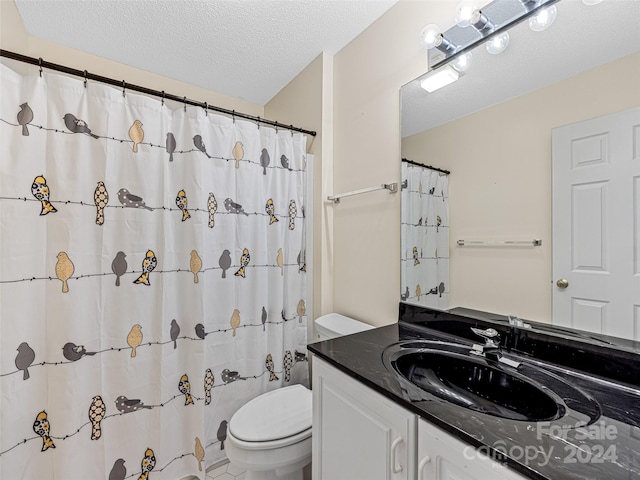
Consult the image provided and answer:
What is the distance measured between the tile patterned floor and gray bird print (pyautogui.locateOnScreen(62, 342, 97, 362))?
0.95 meters

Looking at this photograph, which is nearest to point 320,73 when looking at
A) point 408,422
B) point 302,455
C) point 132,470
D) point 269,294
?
point 269,294

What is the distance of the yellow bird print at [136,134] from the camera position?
1.39 m

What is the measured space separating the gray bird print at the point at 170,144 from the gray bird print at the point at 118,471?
58.3 inches

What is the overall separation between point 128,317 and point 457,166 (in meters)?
1.66

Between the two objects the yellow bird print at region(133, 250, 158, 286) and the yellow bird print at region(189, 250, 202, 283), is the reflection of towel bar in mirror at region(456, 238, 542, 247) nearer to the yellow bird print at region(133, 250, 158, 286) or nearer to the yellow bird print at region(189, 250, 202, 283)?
the yellow bird print at region(189, 250, 202, 283)

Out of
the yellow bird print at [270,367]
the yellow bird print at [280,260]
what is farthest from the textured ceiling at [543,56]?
the yellow bird print at [270,367]

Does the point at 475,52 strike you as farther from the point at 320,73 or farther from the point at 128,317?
the point at 128,317

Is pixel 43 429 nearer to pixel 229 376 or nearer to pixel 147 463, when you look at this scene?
pixel 147 463

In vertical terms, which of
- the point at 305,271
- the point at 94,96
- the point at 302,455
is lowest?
the point at 302,455

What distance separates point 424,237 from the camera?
137cm

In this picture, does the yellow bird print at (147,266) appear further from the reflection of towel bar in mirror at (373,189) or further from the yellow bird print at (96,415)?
the reflection of towel bar in mirror at (373,189)

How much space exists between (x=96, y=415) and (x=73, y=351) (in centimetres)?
32

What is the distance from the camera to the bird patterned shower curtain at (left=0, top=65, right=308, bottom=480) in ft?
3.82

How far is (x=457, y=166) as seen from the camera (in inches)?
48.9
